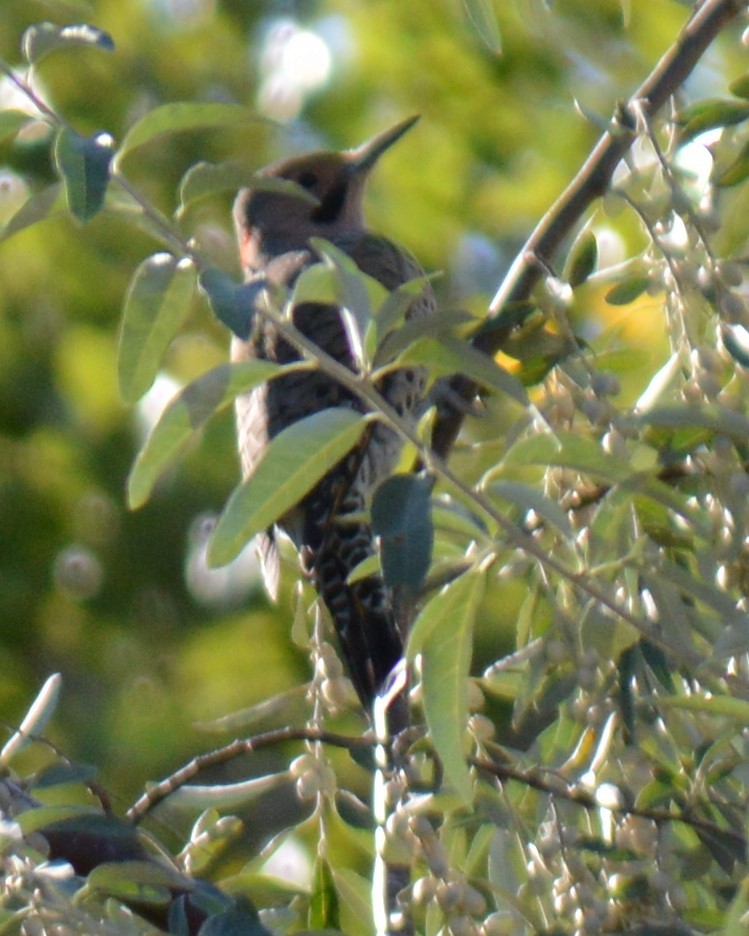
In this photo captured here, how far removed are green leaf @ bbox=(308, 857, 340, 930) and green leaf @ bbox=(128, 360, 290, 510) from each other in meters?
0.60

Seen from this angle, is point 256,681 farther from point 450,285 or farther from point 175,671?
point 450,285

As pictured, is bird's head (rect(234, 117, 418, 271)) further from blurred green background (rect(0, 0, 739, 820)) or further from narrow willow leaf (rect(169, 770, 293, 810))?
narrow willow leaf (rect(169, 770, 293, 810))

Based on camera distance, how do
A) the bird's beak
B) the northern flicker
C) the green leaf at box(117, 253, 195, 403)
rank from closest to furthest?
1. the green leaf at box(117, 253, 195, 403)
2. the northern flicker
3. the bird's beak

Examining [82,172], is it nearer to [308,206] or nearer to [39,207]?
[39,207]

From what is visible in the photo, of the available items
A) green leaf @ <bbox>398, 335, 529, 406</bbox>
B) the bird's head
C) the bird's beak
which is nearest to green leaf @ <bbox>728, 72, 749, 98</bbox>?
green leaf @ <bbox>398, 335, 529, 406</bbox>

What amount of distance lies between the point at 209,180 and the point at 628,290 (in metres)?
0.44

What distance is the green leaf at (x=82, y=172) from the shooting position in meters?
1.27

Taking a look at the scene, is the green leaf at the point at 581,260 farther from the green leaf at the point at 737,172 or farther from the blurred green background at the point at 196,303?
the blurred green background at the point at 196,303

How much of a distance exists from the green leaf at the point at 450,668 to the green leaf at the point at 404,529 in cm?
5

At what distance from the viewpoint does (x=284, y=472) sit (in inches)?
51.6

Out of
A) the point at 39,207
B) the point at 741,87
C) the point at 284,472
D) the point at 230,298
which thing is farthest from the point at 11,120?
the point at 741,87

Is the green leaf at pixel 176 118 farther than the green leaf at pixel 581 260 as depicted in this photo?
No

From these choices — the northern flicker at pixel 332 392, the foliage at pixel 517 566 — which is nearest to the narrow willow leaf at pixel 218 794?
the foliage at pixel 517 566

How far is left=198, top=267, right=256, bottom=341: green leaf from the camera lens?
1230 mm
